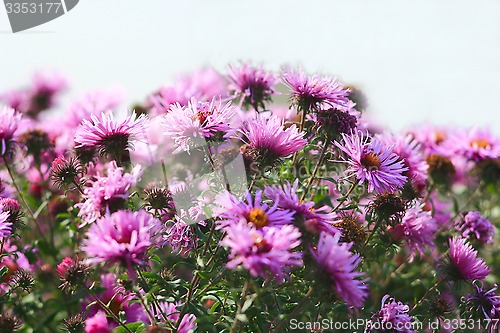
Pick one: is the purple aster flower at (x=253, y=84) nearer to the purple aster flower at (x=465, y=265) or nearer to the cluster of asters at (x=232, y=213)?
the cluster of asters at (x=232, y=213)

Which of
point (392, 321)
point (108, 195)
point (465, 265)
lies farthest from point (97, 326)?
point (465, 265)

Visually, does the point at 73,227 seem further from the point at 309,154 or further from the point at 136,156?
the point at 309,154

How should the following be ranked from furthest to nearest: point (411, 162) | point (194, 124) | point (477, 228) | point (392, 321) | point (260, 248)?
point (477, 228) < point (411, 162) < point (392, 321) < point (194, 124) < point (260, 248)

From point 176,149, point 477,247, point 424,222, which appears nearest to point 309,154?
point 424,222

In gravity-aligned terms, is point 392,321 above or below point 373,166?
below

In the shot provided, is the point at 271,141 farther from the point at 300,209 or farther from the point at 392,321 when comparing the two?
the point at 392,321

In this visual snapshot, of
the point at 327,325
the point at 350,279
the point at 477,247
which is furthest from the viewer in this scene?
the point at 477,247

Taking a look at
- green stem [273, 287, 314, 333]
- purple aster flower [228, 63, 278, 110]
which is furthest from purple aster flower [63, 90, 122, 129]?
green stem [273, 287, 314, 333]

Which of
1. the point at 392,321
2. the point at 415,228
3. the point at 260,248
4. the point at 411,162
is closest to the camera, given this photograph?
the point at 260,248
